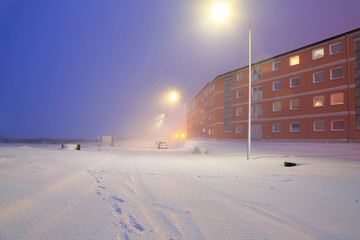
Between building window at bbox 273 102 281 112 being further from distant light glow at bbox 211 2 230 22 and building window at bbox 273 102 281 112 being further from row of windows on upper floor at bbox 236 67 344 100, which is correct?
distant light glow at bbox 211 2 230 22

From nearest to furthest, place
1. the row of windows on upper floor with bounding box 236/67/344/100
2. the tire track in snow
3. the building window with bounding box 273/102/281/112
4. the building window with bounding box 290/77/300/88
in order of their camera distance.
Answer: the tire track in snow < the row of windows on upper floor with bounding box 236/67/344/100 < the building window with bounding box 290/77/300/88 < the building window with bounding box 273/102/281/112

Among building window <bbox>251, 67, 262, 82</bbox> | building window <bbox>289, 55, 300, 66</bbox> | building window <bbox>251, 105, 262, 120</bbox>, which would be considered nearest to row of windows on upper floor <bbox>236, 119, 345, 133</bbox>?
building window <bbox>251, 105, 262, 120</bbox>

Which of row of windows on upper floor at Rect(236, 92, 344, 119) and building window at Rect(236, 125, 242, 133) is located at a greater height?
row of windows on upper floor at Rect(236, 92, 344, 119)

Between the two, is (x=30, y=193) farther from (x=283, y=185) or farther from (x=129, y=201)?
(x=283, y=185)

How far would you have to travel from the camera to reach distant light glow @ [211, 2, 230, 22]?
Answer: 11.6m

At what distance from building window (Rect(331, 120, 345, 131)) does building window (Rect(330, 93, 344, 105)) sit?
2580 millimetres

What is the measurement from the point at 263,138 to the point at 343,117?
1247cm

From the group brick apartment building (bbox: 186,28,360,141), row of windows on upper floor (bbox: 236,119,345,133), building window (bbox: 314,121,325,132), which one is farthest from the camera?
building window (bbox: 314,121,325,132)

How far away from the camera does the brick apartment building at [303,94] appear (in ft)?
90.8

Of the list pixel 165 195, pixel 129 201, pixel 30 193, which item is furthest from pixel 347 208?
pixel 30 193

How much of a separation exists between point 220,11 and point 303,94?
2700 centimetres

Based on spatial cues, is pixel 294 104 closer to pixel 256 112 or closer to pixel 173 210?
pixel 256 112

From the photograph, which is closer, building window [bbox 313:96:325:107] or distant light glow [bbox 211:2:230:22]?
distant light glow [bbox 211:2:230:22]

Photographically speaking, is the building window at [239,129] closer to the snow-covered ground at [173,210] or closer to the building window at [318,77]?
the building window at [318,77]
